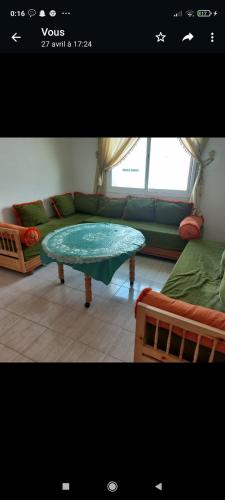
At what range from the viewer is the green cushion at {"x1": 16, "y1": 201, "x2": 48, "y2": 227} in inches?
119

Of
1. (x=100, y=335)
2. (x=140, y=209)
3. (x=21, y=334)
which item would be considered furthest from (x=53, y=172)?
(x=100, y=335)

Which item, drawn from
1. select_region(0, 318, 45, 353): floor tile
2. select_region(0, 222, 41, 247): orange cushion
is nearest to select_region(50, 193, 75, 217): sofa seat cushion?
select_region(0, 222, 41, 247): orange cushion

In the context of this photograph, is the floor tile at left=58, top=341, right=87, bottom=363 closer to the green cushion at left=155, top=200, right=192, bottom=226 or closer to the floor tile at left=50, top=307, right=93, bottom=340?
the floor tile at left=50, top=307, right=93, bottom=340

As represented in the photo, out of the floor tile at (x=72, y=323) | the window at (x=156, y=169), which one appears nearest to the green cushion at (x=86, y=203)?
the window at (x=156, y=169)

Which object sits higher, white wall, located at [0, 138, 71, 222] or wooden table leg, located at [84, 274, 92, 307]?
white wall, located at [0, 138, 71, 222]

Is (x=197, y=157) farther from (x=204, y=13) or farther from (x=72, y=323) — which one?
(x=204, y=13)

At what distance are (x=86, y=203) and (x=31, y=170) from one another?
1.01 meters

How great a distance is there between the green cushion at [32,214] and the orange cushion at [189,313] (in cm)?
224

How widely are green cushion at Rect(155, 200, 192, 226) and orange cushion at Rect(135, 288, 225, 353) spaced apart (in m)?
2.07
